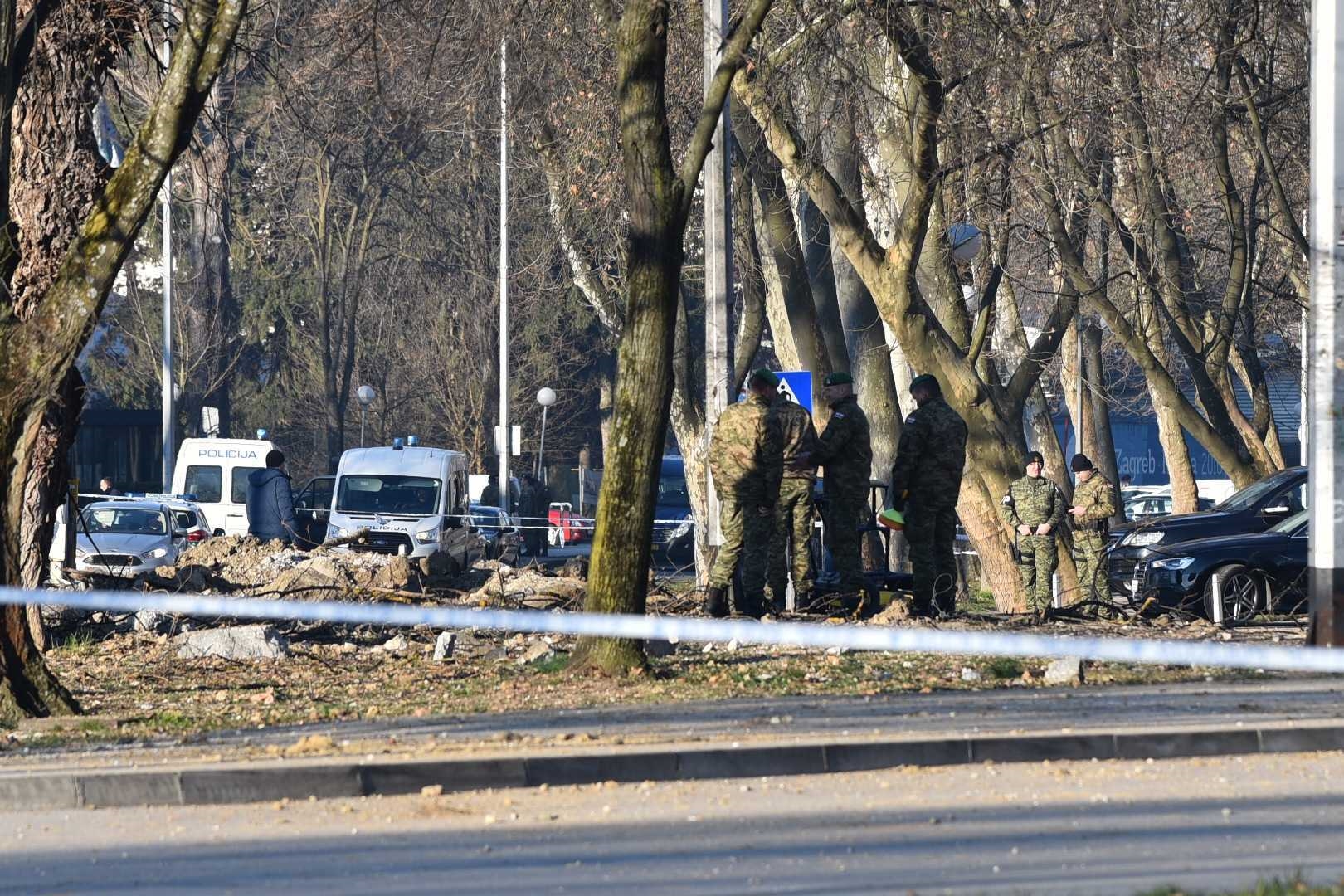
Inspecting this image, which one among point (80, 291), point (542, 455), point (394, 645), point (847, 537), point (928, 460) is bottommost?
point (394, 645)

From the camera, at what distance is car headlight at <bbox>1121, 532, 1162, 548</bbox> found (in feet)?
62.9

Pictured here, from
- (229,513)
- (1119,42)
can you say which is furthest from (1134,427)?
(1119,42)

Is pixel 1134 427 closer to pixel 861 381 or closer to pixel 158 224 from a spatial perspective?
pixel 158 224

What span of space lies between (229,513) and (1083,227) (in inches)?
608

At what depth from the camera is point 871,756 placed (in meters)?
8.54

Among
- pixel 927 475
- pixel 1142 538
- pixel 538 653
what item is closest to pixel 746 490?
pixel 927 475

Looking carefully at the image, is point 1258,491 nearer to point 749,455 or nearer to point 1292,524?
point 1292,524

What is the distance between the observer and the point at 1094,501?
711 inches

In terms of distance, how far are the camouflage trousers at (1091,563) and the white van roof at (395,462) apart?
40.4ft

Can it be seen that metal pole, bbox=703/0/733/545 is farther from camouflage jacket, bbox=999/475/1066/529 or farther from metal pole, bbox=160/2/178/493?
metal pole, bbox=160/2/178/493

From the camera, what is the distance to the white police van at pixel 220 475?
103 ft

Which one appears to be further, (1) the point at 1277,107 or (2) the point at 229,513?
(2) the point at 229,513

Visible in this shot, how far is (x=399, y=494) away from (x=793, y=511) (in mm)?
13802

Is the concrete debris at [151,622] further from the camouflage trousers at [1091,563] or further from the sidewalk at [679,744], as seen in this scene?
the camouflage trousers at [1091,563]
